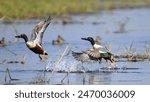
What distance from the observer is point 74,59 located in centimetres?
1017

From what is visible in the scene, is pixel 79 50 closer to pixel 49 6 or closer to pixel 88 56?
pixel 88 56

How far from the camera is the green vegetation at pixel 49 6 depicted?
17.0 meters

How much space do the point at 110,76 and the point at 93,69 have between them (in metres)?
0.43

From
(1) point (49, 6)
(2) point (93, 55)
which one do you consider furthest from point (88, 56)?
(1) point (49, 6)

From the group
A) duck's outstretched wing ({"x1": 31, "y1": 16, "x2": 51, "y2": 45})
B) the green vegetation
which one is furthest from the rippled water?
the green vegetation

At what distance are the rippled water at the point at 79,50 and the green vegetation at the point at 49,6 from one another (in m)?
0.82

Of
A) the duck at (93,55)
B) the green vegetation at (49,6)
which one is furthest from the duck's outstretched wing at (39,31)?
the green vegetation at (49,6)

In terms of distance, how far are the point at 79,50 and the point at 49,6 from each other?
688 centimetres

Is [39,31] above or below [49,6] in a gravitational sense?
below

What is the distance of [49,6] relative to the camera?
18266mm

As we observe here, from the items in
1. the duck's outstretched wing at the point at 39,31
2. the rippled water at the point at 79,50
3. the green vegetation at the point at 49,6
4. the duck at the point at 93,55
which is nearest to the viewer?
the rippled water at the point at 79,50

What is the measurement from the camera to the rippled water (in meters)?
9.47

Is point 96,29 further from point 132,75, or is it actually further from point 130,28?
point 132,75

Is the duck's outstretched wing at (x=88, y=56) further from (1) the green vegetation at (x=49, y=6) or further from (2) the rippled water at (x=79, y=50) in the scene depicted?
(1) the green vegetation at (x=49, y=6)
